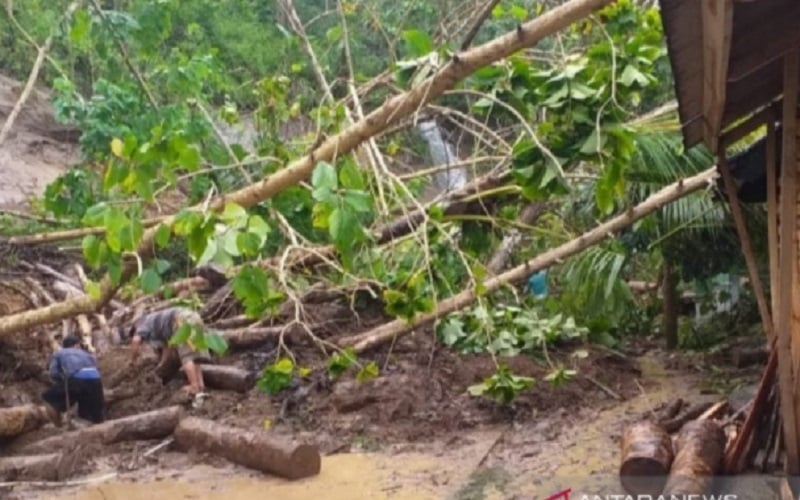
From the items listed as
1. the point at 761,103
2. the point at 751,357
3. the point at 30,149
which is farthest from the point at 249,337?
the point at 30,149

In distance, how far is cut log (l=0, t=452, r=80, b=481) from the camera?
701cm

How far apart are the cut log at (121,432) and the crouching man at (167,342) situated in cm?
100

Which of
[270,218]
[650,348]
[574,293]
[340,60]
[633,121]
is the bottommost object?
[650,348]

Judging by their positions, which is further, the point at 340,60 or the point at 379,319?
the point at 340,60

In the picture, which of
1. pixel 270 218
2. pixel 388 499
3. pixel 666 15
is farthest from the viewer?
pixel 388 499

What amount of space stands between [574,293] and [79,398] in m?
5.26

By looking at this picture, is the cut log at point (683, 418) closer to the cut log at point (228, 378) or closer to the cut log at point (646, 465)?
the cut log at point (646, 465)

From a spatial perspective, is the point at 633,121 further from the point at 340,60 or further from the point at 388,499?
the point at 340,60

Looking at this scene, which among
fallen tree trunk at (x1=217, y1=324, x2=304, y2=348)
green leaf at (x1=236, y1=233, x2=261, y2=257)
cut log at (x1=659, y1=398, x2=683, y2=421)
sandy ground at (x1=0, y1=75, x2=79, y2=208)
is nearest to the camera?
green leaf at (x1=236, y1=233, x2=261, y2=257)

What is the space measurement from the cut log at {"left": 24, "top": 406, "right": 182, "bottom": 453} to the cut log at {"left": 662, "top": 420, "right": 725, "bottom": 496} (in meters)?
4.64

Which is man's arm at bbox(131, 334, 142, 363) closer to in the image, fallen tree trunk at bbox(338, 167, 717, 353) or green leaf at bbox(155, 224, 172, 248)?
fallen tree trunk at bbox(338, 167, 717, 353)

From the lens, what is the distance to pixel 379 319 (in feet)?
34.9

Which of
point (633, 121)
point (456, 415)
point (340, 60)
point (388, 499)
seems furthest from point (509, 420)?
point (340, 60)

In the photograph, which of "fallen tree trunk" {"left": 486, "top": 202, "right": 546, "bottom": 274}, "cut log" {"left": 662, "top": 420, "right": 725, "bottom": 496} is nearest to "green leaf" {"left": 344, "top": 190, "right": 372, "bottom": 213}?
"cut log" {"left": 662, "top": 420, "right": 725, "bottom": 496}
